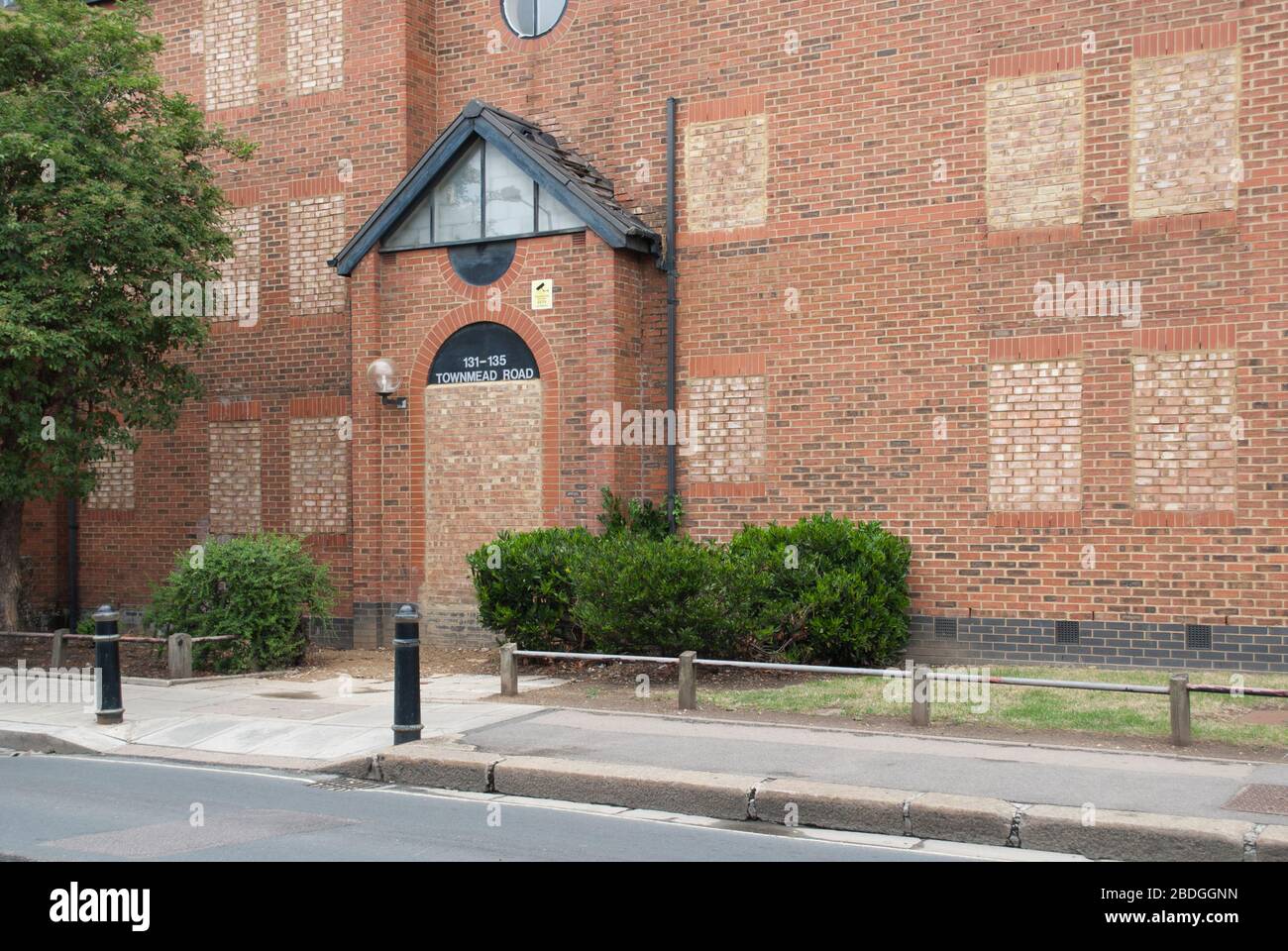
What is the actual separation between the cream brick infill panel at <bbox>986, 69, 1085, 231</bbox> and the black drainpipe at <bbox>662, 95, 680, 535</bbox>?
→ 3980 mm

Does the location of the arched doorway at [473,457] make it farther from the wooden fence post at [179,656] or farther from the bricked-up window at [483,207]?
the wooden fence post at [179,656]

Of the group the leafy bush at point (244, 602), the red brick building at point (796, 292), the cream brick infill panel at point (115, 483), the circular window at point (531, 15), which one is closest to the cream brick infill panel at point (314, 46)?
the red brick building at point (796, 292)

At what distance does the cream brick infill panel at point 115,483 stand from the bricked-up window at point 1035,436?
1379 cm

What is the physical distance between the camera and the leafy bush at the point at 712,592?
543 inches

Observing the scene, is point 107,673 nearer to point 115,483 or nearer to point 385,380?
point 385,380

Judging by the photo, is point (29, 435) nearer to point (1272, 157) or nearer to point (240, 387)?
point (240, 387)

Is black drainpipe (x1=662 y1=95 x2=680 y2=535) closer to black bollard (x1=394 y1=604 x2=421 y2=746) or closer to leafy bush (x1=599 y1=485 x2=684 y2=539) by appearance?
leafy bush (x1=599 y1=485 x2=684 y2=539)

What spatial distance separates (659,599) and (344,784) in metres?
4.51

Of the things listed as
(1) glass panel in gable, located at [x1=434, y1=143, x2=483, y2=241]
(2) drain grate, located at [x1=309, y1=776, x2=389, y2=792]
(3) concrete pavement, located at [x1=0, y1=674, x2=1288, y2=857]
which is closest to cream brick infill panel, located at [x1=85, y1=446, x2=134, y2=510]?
(1) glass panel in gable, located at [x1=434, y1=143, x2=483, y2=241]

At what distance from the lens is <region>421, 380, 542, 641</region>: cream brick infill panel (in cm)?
1702

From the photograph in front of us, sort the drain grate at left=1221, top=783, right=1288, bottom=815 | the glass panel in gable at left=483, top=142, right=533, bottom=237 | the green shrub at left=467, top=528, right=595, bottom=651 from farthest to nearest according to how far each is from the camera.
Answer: the glass panel in gable at left=483, top=142, right=533, bottom=237
the green shrub at left=467, top=528, right=595, bottom=651
the drain grate at left=1221, top=783, right=1288, bottom=815

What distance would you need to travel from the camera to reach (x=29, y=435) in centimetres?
1650

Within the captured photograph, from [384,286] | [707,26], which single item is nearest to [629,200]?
[707,26]
